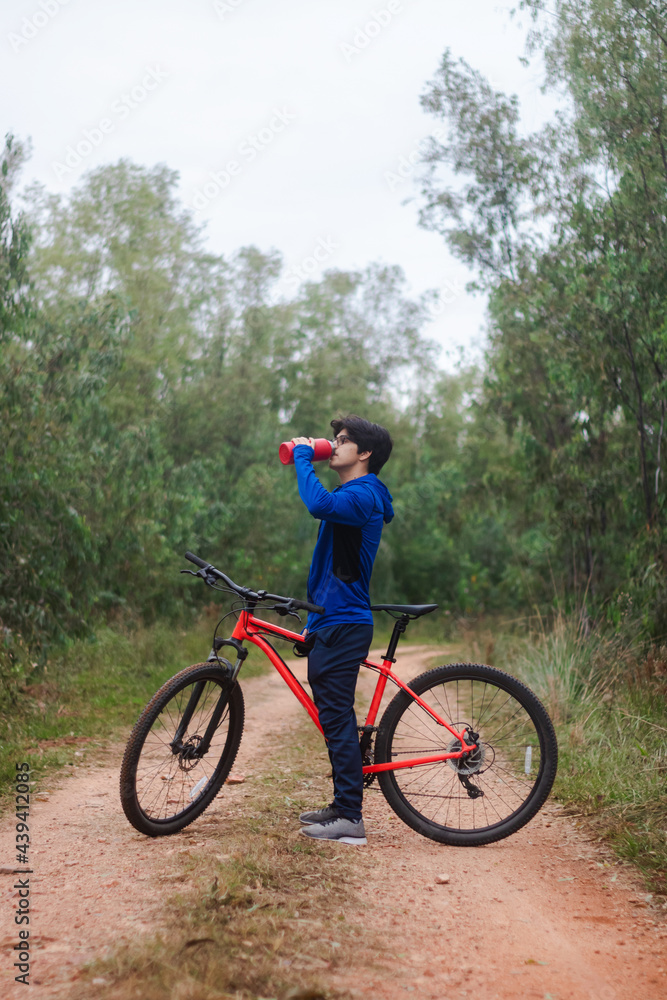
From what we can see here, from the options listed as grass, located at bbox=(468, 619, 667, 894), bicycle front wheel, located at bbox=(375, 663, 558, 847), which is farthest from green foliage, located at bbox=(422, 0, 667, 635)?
bicycle front wheel, located at bbox=(375, 663, 558, 847)

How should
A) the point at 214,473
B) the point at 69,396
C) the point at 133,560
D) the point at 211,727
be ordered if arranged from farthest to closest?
1. the point at 214,473
2. the point at 133,560
3. the point at 69,396
4. the point at 211,727

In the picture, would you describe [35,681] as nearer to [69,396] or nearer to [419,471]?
[69,396]

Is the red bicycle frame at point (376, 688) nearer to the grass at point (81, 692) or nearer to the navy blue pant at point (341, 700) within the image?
the navy blue pant at point (341, 700)

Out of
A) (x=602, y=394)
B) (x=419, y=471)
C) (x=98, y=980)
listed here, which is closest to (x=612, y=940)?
(x=98, y=980)

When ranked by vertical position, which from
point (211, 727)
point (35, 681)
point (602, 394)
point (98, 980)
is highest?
point (602, 394)

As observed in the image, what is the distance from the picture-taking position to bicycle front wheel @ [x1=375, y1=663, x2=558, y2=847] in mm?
3885

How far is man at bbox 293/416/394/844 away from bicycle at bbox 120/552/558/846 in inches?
4.3

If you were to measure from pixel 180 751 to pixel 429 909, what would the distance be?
1389 millimetres

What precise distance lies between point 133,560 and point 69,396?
322 centimetres

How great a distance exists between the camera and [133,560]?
11.8 m

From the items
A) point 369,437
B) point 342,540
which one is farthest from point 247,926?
point 369,437

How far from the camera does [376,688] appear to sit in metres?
3.92

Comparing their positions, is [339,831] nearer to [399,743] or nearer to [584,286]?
[399,743]

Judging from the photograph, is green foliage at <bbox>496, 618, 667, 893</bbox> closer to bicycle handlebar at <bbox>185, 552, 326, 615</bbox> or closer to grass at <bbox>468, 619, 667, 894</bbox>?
grass at <bbox>468, 619, 667, 894</bbox>
